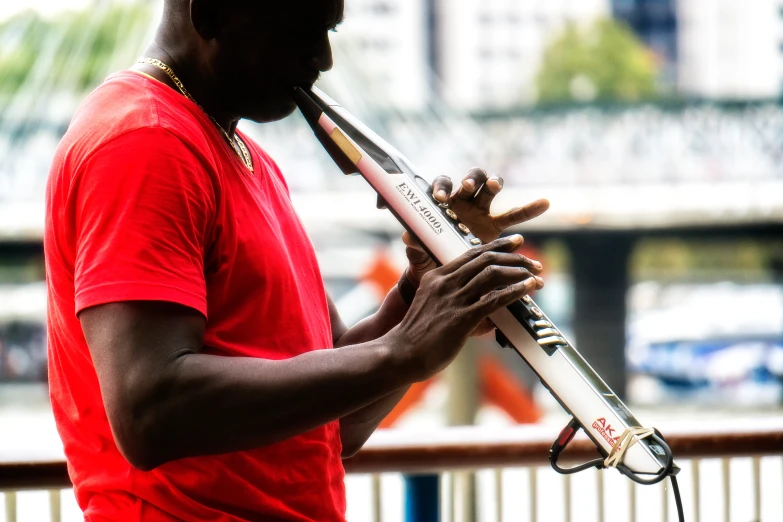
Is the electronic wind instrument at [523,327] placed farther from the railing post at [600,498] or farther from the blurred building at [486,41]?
the blurred building at [486,41]

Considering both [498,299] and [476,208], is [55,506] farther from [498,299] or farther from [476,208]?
[498,299]

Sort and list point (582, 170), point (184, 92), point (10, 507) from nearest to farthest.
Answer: point (184, 92), point (10, 507), point (582, 170)

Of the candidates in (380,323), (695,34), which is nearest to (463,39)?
(695,34)

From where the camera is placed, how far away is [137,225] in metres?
0.98

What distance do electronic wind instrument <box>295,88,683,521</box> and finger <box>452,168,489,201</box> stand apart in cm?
7

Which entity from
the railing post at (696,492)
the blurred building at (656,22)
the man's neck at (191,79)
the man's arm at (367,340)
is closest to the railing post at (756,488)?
the railing post at (696,492)

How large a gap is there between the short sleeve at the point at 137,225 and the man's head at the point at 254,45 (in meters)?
0.20

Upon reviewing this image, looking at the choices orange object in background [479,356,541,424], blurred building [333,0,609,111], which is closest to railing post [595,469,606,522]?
orange object in background [479,356,541,424]

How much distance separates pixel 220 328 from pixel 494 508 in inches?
61.0

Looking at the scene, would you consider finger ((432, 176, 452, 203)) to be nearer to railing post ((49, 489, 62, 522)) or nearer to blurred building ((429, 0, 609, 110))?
railing post ((49, 489, 62, 522))

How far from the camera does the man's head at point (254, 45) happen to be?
3.81 ft

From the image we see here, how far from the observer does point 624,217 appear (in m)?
14.8

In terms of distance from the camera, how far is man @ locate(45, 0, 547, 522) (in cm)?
99

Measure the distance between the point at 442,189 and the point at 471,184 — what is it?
7 centimetres
